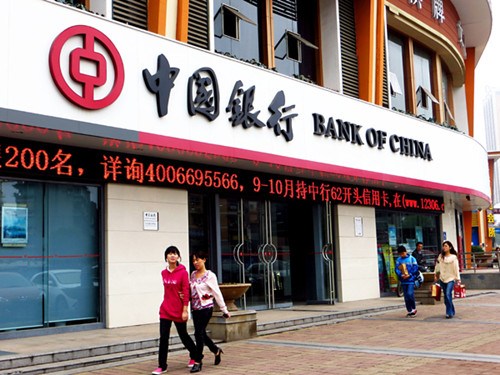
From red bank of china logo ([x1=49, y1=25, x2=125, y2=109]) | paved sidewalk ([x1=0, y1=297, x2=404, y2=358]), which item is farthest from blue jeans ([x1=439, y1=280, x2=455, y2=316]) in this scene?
red bank of china logo ([x1=49, y1=25, x2=125, y2=109])

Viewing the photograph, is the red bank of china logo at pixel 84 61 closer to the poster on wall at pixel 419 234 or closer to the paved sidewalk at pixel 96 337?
the paved sidewalk at pixel 96 337

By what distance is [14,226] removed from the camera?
10.9 metres

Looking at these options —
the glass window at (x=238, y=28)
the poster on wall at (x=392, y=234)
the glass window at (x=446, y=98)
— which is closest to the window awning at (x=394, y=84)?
the poster on wall at (x=392, y=234)

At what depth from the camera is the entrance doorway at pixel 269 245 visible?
14.6 m

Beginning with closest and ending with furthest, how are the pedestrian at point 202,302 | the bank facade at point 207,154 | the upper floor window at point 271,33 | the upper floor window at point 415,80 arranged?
the pedestrian at point 202,302
the bank facade at point 207,154
the upper floor window at point 271,33
the upper floor window at point 415,80

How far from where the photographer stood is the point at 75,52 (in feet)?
33.9

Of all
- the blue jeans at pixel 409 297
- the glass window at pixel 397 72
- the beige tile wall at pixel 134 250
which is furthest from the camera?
the glass window at pixel 397 72

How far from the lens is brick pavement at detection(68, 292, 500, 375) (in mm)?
8195

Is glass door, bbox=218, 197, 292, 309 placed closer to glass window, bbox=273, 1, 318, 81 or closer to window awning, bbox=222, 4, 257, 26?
glass window, bbox=273, 1, 318, 81

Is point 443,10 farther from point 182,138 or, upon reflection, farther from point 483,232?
point 483,232

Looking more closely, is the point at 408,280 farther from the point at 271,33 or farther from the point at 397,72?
the point at 397,72

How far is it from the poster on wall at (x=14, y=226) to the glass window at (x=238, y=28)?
22.0 feet

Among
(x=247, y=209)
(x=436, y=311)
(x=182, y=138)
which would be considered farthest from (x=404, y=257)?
(x=182, y=138)

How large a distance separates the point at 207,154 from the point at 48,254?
3634 mm
